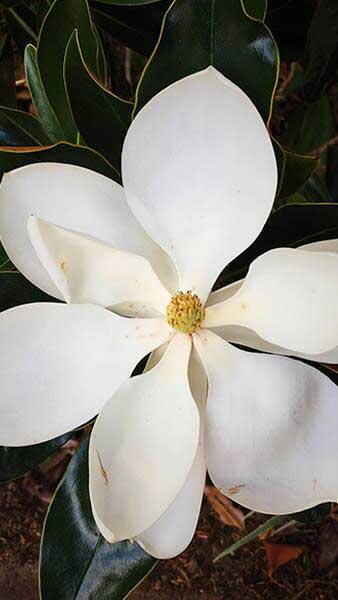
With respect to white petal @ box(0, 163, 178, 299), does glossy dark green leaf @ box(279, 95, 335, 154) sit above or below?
below

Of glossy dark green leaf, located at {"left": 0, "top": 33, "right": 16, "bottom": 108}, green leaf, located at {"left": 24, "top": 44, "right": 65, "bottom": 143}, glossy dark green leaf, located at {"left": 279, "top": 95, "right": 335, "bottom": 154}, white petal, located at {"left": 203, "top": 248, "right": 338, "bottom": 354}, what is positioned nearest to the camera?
white petal, located at {"left": 203, "top": 248, "right": 338, "bottom": 354}

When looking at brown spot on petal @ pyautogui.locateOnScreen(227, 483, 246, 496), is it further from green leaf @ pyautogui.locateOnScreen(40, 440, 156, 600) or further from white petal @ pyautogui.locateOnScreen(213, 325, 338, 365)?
green leaf @ pyautogui.locateOnScreen(40, 440, 156, 600)

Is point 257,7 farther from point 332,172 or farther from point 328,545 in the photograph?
point 328,545

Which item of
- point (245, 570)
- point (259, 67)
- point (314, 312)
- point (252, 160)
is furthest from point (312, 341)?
point (245, 570)

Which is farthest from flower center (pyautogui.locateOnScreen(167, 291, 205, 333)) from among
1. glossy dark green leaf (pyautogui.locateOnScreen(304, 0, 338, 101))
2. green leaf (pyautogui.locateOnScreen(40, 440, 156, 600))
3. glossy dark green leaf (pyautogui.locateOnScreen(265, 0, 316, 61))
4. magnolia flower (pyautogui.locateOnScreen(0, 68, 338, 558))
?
glossy dark green leaf (pyautogui.locateOnScreen(265, 0, 316, 61))

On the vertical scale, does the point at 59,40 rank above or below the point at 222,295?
above

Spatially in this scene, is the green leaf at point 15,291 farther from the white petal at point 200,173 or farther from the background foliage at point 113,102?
the white petal at point 200,173

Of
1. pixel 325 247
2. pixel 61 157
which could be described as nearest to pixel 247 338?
pixel 325 247
